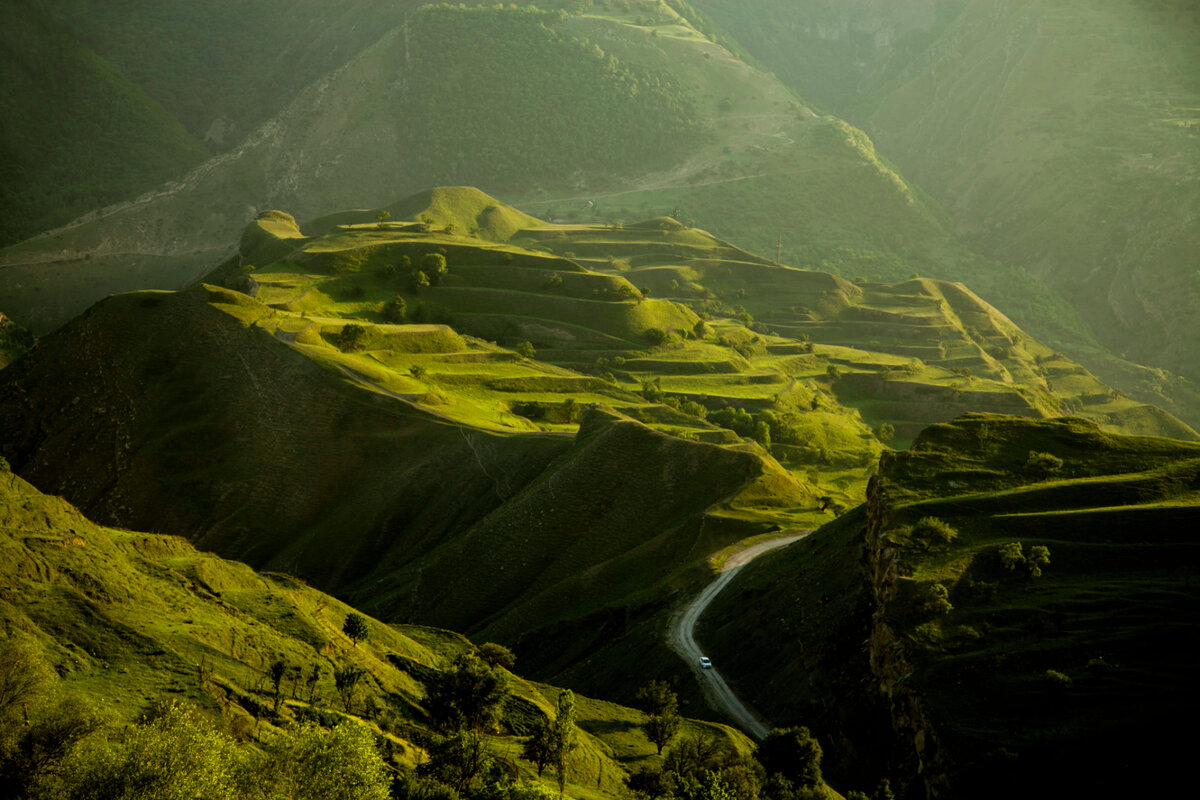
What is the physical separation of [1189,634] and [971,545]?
1150cm

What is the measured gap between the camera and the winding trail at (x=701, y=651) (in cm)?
5383

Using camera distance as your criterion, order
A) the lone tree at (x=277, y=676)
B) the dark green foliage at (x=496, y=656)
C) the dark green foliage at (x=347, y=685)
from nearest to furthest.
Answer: the lone tree at (x=277, y=676), the dark green foliage at (x=347, y=685), the dark green foliage at (x=496, y=656)

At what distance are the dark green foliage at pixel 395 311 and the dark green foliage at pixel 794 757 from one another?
9951cm

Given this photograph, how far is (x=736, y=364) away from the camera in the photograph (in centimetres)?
14475

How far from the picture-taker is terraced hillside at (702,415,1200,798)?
38.0 metres

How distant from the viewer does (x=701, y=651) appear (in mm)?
59656

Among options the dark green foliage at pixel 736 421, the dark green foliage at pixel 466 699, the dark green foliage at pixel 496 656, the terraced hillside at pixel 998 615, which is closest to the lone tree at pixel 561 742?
the dark green foliage at pixel 466 699

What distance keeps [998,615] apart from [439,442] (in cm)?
5769

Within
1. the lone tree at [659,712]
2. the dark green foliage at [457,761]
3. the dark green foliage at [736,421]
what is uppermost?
the dark green foliage at [457,761]

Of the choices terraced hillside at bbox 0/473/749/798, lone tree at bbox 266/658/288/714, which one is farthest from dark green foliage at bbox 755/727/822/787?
lone tree at bbox 266/658/288/714

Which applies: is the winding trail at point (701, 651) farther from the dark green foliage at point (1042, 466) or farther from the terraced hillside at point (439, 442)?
the dark green foliage at point (1042, 466)

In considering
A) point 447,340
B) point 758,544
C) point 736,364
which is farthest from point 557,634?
point 736,364

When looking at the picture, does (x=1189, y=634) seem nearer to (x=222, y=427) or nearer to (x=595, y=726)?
(x=595, y=726)

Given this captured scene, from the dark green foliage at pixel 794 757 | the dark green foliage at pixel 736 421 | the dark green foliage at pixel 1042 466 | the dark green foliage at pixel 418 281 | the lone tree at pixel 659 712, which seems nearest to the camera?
the dark green foliage at pixel 794 757
